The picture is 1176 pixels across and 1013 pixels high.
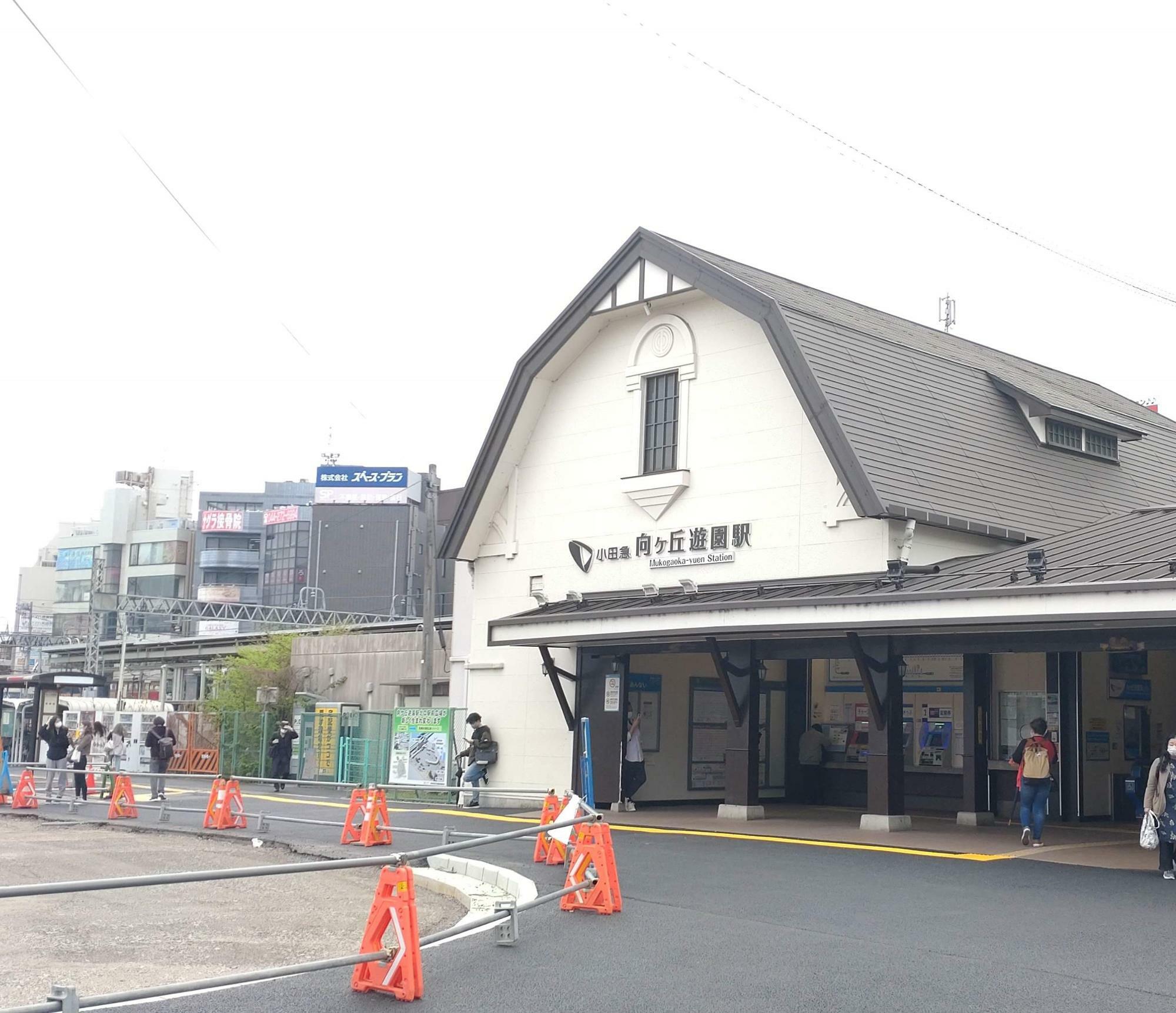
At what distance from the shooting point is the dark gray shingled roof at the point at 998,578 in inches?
639

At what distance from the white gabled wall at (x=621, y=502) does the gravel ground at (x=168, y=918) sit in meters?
6.64

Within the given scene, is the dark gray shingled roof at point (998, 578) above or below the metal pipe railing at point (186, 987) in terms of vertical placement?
above

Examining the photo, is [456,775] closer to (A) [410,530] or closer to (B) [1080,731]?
(B) [1080,731]

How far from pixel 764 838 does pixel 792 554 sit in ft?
16.2

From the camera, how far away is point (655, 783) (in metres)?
23.6

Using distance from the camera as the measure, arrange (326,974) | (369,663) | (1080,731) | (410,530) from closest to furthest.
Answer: (326,974)
(1080,731)
(369,663)
(410,530)

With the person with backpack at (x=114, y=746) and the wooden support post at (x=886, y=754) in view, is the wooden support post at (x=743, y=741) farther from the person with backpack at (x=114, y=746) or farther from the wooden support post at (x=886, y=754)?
the person with backpack at (x=114, y=746)

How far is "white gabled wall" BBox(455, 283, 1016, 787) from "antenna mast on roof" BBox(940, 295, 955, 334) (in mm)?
14740

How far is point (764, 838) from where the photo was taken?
1777 centimetres

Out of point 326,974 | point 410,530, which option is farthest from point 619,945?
point 410,530

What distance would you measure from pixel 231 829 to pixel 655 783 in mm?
7243

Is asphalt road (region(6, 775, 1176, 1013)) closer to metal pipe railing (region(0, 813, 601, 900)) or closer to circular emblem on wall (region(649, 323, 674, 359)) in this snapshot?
metal pipe railing (region(0, 813, 601, 900))

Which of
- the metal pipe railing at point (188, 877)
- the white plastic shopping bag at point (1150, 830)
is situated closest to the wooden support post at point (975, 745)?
the white plastic shopping bag at point (1150, 830)

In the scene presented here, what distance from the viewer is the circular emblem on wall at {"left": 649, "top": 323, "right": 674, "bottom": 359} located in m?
23.6
